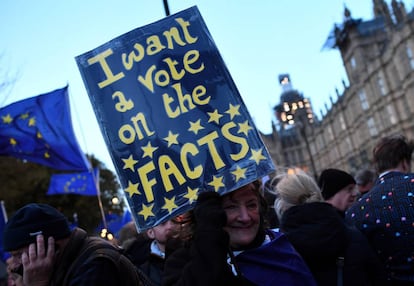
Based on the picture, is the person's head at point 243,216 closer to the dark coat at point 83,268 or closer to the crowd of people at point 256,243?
the crowd of people at point 256,243

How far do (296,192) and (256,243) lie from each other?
1040mm

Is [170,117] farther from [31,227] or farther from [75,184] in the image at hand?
[75,184]

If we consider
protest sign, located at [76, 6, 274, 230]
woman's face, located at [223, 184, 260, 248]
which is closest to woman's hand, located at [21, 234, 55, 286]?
protest sign, located at [76, 6, 274, 230]

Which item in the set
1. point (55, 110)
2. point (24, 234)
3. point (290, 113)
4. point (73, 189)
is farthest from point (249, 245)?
point (290, 113)

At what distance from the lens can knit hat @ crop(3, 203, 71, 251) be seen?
8.13 ft

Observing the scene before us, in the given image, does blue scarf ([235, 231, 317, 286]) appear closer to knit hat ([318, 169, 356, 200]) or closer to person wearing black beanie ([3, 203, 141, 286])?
person wearing black beanie ([3, 203, 141, 286])

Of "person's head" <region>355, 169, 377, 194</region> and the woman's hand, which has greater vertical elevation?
the woman's hand

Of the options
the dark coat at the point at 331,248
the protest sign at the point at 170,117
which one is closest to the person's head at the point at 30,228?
the protest sign at the point at 170,117

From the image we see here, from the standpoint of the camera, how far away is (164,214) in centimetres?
231

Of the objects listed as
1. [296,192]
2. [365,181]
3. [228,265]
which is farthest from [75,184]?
[228,265]

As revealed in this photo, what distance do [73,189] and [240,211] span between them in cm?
1447

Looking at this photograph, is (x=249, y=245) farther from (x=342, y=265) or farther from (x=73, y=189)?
(x=73, y=189)

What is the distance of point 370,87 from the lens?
53.0 m

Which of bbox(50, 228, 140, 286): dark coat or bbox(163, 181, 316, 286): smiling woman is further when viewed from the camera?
bbox(50, 228, 140, 286): dark coat
